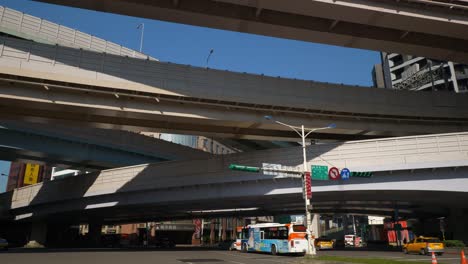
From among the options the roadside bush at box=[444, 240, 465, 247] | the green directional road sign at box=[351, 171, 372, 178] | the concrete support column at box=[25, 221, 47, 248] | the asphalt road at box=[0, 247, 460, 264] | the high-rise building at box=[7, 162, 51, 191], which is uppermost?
the high-rise building at box=[7, 162, 51, 191]

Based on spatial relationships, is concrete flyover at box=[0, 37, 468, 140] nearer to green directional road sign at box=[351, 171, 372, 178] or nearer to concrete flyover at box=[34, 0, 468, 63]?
concrete flyover at box=[34, 0, 468, 63]

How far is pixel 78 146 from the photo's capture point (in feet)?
146

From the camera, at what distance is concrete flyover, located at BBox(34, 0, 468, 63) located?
77.2 feet

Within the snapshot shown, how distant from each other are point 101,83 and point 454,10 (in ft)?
78.8

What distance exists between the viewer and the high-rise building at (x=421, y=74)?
8519 cm

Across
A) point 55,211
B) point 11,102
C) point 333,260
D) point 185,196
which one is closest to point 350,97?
point 333,260

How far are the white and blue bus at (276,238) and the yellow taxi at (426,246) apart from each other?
999 centimetres

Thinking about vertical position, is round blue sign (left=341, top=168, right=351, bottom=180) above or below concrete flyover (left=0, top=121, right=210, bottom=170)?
below

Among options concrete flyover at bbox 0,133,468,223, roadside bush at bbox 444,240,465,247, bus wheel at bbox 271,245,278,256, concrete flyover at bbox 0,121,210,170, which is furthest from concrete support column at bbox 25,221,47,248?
roadside bush at bbox 444,240,465,247

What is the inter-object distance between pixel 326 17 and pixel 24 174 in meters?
130

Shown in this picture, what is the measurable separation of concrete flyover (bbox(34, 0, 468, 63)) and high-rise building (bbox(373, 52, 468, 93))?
57.0 metres

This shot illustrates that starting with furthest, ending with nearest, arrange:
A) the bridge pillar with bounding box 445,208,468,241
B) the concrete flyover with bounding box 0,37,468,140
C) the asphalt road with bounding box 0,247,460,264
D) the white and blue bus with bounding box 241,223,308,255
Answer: the bridge pillar with bounding box 445,208,468,241, the white and blue bus with bounding box 241,223,308,255, the concrete flyover with bounding box 0,37,468,140, the asphalt road with bounding box 0,247,460,264

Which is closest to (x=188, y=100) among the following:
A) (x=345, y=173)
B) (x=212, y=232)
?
(x=345, y=173)

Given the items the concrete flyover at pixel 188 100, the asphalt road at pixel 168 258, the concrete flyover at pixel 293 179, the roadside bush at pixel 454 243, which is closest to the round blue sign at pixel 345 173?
the concrete flyover at pixel 293 179
